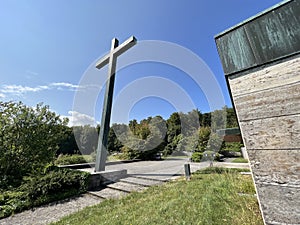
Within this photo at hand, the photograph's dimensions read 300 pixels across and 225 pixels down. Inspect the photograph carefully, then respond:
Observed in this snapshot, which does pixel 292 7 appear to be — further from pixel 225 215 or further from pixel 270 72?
pixel 225 215

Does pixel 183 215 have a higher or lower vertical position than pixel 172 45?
lower

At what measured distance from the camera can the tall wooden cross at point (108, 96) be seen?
16.7ft

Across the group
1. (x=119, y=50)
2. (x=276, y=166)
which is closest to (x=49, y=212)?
(x=276, y=166)

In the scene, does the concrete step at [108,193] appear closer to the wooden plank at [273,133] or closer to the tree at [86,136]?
the wooden plank at [273,133]

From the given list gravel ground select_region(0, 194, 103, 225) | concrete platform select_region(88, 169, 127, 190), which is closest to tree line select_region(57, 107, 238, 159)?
concrete platform select_region(88, 169, 127, 190)

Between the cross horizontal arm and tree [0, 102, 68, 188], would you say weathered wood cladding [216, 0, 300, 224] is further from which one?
tree [0, 102, 68, 188]

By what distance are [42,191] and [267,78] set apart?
4.80 meters

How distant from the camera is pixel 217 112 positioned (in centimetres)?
2681

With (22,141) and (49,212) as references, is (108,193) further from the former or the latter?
(22,141)

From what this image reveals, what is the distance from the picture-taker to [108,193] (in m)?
3.96

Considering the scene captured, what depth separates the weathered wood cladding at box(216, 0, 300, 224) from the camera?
81 centimetres

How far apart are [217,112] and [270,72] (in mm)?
28412

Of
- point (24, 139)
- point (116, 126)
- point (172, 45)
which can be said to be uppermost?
point (172, 45)

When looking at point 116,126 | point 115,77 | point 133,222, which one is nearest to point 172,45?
point 115,77
